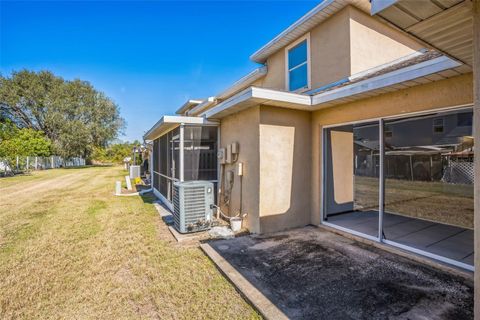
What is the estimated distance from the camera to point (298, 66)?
7668 mm

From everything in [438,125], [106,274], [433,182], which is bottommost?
[106,274]

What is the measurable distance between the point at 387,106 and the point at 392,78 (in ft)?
2.31

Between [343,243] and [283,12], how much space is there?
933 cm

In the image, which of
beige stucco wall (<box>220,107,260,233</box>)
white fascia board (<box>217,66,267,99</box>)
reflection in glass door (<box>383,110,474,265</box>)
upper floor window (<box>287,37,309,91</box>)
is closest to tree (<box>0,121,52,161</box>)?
white fascia board (<box>217,66,267,99</box>)

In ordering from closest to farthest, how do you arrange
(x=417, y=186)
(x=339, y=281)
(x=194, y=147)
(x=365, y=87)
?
(x=339, y=281), (x=365, y=87), (x=194, y=147), (x=417, y=186)

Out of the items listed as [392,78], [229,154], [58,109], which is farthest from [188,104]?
[58,109]

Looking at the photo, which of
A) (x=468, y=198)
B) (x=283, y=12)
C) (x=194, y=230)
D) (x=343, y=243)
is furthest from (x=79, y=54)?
(x=468, y=198)

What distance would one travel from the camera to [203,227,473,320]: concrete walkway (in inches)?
106

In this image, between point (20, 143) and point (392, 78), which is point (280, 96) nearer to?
point (392, 78)

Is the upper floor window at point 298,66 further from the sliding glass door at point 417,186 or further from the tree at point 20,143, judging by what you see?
the tree at point 20,143

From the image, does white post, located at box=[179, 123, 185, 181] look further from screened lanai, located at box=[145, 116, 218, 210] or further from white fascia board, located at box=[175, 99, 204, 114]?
white fascia board, located at box=[175, 99, 204, 114]

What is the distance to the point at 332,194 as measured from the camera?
21.2 feet

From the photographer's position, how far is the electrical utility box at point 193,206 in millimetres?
5387

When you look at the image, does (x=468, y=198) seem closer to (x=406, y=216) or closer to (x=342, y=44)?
(x=406, y=216)
